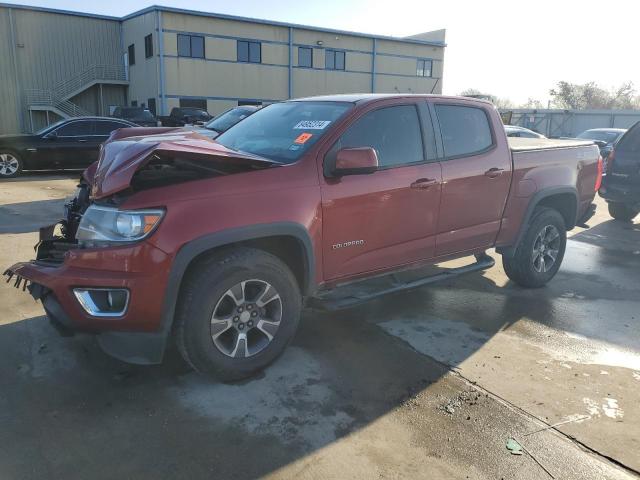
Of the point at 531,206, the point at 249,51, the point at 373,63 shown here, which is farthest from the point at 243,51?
the point at 531,206

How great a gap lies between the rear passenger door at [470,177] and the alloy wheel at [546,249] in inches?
32.7

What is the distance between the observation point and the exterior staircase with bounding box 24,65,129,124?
28.1 metres

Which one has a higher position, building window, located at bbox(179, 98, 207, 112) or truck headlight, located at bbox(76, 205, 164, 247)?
building window, located at bbox(179, 98, 207, 112)

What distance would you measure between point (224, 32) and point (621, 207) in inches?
973

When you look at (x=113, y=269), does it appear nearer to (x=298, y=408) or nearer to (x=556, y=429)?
(x=298, y=408)

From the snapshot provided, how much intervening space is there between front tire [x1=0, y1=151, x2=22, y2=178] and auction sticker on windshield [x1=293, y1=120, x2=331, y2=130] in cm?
1084

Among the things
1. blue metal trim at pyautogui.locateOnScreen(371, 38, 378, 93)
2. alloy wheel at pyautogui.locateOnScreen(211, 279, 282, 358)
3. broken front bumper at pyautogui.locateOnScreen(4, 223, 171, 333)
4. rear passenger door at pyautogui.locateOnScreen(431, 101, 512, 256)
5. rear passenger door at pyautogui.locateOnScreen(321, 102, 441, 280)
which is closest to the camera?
broken front bumper at pyautogui.locateOnScreen(4, 223, 171, 333)

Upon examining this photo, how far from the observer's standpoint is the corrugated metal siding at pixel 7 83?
26.7m

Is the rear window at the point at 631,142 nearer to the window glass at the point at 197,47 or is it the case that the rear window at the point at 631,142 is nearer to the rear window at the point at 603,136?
the rear window at the point at 603,136

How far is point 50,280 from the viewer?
3.12m

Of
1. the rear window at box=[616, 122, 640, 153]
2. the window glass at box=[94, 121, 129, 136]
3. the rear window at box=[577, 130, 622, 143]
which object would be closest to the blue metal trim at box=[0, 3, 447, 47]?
the window glass at box=[94, 121, 129, 136]

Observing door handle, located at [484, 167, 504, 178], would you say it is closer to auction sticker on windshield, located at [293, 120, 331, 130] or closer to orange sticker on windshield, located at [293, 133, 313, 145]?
auction sticker on windshield, located at [293, 120, 331, 130]

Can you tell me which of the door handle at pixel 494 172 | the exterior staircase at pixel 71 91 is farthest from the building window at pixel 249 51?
the door handle at pixel 494 172

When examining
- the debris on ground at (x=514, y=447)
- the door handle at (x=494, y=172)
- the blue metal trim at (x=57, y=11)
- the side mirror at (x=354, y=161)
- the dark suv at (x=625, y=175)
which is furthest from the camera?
the blue metal trim at (x=57, y=11)
